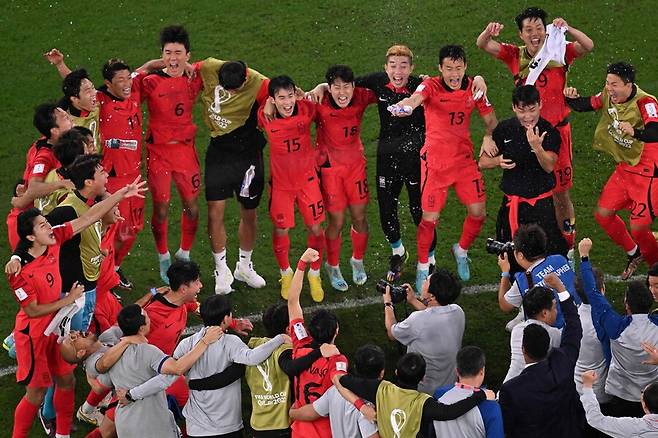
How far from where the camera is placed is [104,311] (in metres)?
8.92

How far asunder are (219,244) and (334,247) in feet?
3.25

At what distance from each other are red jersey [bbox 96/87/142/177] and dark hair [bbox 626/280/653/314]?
4.38 metres

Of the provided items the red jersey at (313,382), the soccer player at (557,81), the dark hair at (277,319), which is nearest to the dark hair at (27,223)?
the dark hair at (277,319)

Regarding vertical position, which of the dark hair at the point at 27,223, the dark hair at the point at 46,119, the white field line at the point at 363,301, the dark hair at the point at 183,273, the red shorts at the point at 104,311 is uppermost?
the dark hair at the point at 46,119

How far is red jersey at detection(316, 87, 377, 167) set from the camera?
9719 mm

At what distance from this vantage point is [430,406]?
6.79 m

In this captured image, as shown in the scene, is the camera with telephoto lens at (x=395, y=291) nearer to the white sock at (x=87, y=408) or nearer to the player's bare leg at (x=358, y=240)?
the player's bare leg at (x=358, y=240)

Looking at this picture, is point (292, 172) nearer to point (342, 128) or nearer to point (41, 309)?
point (342, 128)

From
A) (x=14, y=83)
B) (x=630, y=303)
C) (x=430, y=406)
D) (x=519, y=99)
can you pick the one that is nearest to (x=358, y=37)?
(x=14, y=83)

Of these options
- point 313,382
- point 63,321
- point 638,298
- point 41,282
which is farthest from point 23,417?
point 638,298

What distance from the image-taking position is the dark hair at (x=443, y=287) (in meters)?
7.72

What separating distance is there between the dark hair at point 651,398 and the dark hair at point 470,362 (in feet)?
3.16

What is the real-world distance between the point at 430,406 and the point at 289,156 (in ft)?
11.4

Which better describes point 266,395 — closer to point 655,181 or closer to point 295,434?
point 295,434
